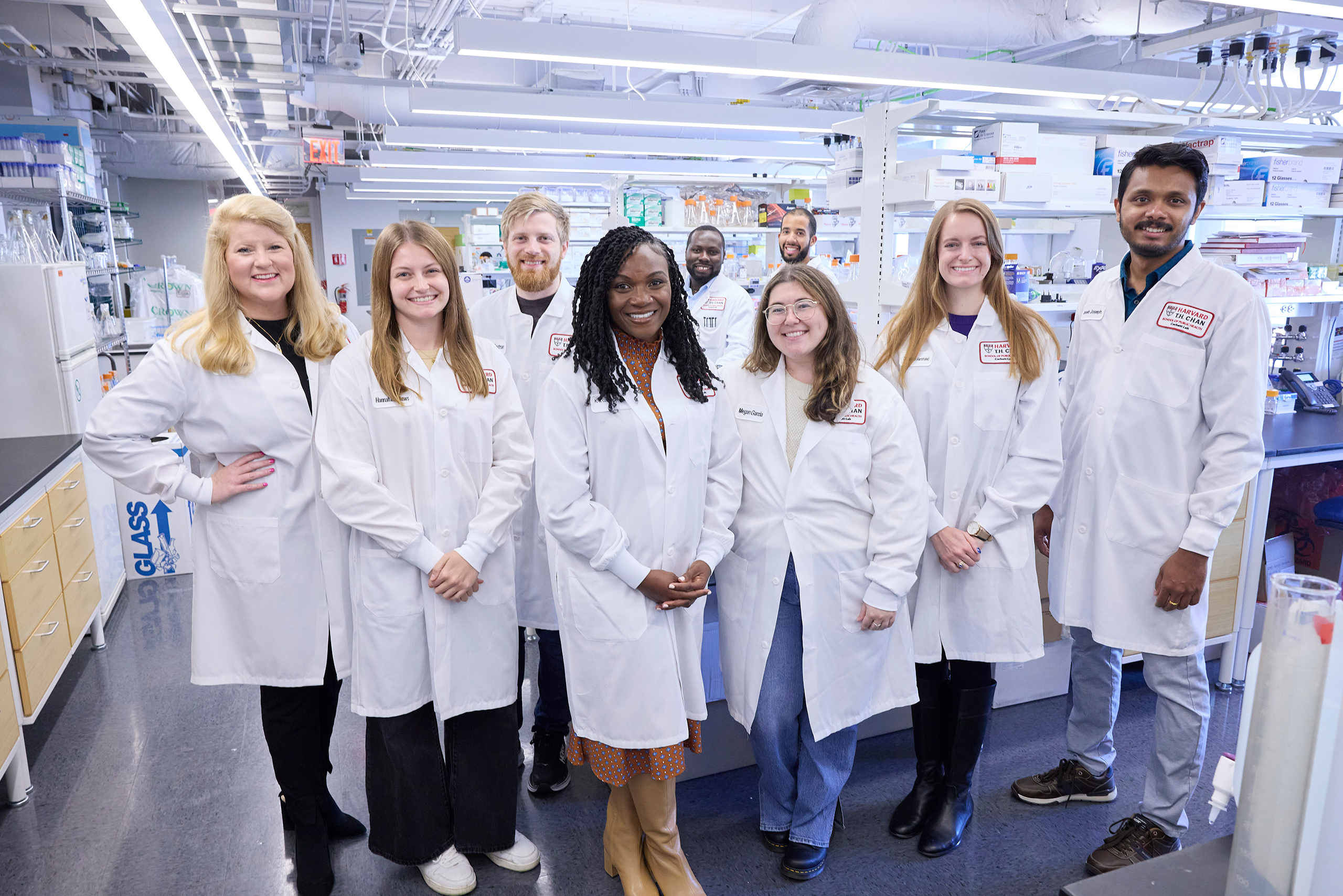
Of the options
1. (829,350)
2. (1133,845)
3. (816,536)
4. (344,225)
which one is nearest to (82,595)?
(816,536)

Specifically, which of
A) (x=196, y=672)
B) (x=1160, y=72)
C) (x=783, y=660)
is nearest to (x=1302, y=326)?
(x=783, y=660)

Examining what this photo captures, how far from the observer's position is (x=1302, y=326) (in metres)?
3.82

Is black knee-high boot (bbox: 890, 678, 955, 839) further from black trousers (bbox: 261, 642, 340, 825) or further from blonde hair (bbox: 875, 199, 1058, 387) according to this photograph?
black trousers (bbox: 261, 642, 340, 825)

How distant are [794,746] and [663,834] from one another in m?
0.40

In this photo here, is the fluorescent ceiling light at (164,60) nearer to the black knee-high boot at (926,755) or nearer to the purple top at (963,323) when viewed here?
the purple top at (963,323)

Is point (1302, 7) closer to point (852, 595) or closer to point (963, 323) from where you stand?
point (963, 323)

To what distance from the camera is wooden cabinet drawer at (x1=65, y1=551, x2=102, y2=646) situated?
3.00 metres

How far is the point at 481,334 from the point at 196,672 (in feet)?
4.02

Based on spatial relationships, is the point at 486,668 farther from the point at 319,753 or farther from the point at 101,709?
the point at 101,709

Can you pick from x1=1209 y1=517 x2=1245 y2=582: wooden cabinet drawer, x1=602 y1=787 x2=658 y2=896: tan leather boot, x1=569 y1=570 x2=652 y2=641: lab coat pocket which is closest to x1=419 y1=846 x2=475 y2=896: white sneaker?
x1=602 y1=787 x2=658 y2=896: tan leather boot

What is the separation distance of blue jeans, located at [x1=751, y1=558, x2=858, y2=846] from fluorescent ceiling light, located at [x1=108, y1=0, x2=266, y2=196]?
65.4 inches

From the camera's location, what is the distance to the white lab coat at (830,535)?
1959mm

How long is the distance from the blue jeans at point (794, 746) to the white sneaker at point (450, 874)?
0.76 meters

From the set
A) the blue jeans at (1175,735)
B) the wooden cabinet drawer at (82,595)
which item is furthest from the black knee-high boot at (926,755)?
the wooden cabinet drawer at (82,595)
